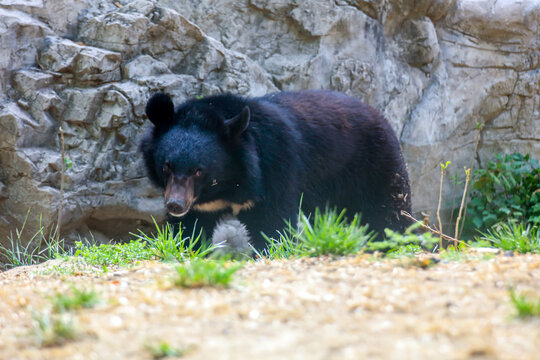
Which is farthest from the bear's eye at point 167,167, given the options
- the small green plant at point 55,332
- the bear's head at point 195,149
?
the small green plant at point 55,332

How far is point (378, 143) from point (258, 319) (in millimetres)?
4039

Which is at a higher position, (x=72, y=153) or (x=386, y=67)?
(x=386, y=67)

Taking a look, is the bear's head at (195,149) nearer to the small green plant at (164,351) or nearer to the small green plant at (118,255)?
the small green plant at (118,255)

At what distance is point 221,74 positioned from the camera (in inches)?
256

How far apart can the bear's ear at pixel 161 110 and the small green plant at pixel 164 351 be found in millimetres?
3377

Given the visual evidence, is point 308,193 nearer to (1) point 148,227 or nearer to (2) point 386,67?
(1) point 148,227

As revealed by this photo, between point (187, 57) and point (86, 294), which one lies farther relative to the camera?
point (187, 57)

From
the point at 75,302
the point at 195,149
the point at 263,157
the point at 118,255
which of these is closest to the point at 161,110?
the point at 195,149

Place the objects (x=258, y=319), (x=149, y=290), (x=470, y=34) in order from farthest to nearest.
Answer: (x=470, y=34), (x=149, y=290), (x=258, y=319)

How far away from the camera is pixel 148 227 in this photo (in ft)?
21.3

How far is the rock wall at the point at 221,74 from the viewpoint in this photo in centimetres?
560

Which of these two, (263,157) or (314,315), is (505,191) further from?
(314,315)

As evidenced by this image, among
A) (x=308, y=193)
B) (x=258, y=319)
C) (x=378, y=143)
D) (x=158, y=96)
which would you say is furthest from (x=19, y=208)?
(x=258, y=319)

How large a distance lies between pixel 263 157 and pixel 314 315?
303 centimetres
